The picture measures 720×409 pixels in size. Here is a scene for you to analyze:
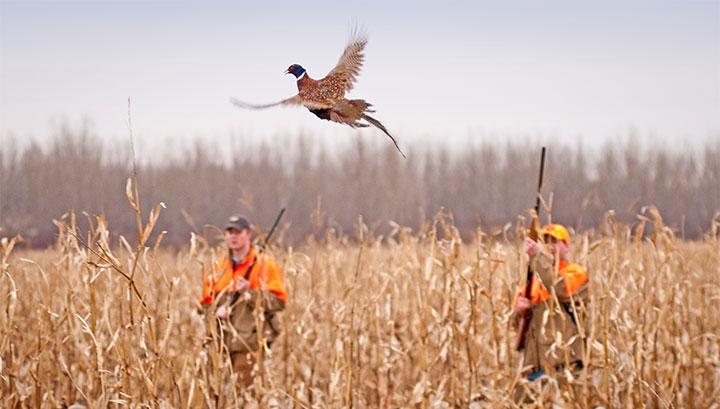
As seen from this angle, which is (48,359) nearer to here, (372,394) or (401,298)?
(372,394)

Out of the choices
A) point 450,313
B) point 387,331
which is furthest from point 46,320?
point 387,331

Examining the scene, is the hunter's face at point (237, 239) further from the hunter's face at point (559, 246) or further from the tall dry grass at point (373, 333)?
the hunter's face at point (559, 246)

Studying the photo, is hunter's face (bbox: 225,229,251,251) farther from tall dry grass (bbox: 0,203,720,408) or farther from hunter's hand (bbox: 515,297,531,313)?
hunter's hand (bbox: 515,297,531,313)

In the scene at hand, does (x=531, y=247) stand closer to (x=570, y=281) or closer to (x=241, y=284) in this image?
(x=570, y=281)

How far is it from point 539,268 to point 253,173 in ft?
5.84

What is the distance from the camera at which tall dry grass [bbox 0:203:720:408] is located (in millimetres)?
3029

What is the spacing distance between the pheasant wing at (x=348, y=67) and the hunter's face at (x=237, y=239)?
444 cm

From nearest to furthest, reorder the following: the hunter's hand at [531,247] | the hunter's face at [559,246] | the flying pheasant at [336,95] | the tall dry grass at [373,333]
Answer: the flying pheasant at [336,95] < the tall dry grass at [373,333] < the hunter's hand at [531,247] < the hunter's face at [559,246]

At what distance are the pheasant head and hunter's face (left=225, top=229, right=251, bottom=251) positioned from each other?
4525 millimetres

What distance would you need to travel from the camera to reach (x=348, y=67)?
1.29 m

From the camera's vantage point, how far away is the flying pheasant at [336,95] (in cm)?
104

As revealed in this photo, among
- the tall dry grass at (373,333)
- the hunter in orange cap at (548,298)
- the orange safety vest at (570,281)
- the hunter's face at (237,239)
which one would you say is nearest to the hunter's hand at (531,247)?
the hunter in orange cap at (548,298)

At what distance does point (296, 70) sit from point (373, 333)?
622 centimetres

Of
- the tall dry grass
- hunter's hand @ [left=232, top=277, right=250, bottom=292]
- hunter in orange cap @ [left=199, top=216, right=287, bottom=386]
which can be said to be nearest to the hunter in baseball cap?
hunter in orange cap @ [left=199, top=216, right=287, bottom=386]
